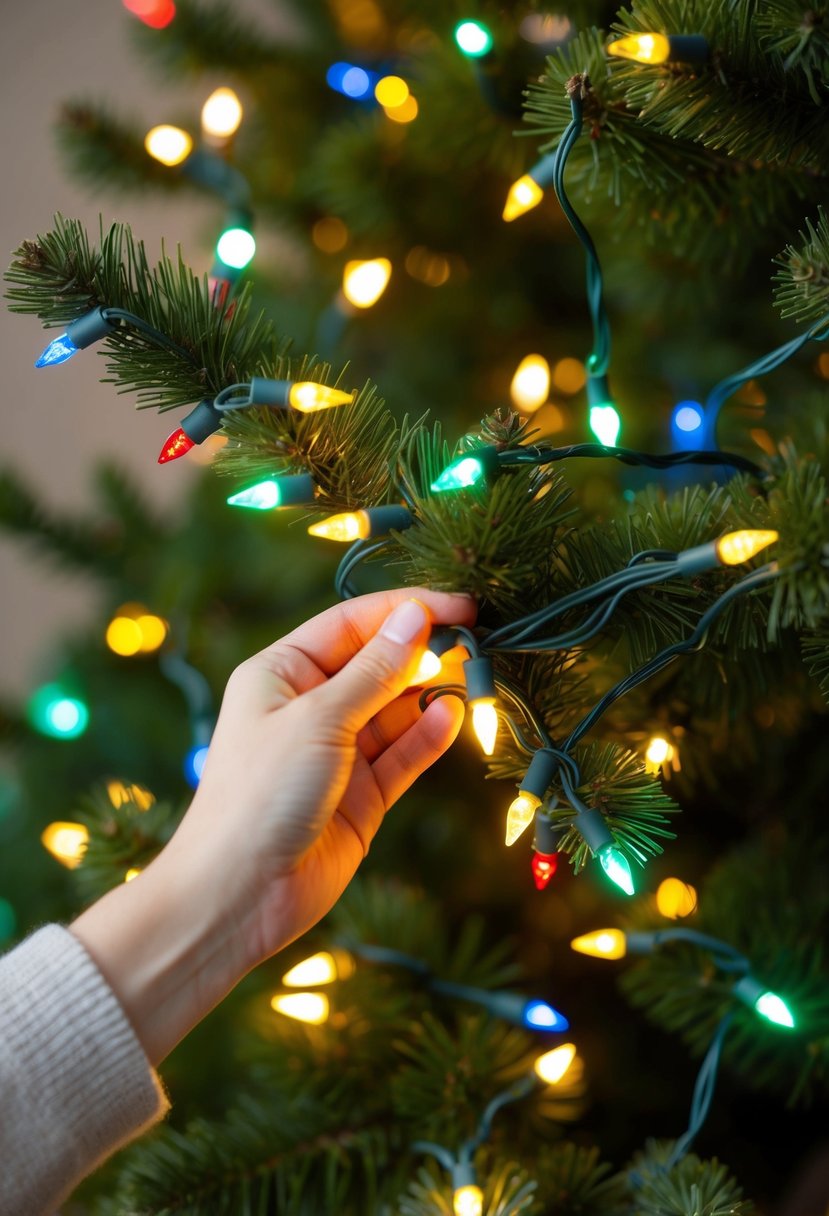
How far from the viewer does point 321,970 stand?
64cm

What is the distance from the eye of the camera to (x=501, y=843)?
86cm

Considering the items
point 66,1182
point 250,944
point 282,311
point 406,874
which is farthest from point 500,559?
point 282,311

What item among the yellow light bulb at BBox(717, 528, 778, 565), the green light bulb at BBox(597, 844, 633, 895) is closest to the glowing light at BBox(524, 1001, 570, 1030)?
the green light bulb at BBox(597, 844, 633, 895)

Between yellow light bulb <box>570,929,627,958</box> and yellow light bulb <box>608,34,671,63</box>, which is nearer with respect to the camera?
yellow light bulb <box>608,34,671,63</box>

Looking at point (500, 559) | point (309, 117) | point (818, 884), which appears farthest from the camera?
point (309, 117)

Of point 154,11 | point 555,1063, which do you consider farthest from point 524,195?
point 555,1063

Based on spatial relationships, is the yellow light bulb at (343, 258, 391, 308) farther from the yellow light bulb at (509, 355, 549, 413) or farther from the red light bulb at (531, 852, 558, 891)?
the red light bulb at (531, 852, 558, 891)

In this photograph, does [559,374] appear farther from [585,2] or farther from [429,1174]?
[429,1174]

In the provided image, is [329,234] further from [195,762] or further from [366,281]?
[195,762]

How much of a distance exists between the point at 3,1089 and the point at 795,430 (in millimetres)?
644

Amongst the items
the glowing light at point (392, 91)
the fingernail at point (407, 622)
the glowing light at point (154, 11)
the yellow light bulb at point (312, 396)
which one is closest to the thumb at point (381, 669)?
the fingernail at point (407, 622)

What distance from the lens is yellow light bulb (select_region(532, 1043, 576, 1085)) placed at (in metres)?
0.60

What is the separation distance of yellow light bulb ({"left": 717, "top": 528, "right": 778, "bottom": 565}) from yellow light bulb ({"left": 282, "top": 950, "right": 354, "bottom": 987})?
0.42 metres

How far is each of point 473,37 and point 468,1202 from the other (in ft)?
2.44
